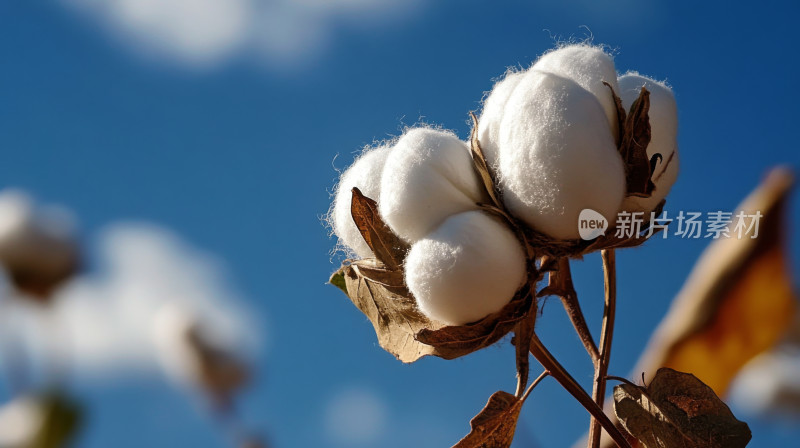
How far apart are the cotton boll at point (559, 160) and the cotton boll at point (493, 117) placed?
0.02 m

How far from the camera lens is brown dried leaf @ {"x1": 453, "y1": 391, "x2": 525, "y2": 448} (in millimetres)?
642

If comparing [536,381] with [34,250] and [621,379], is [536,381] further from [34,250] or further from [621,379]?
[34,250]

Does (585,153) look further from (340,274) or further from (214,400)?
(214,400)

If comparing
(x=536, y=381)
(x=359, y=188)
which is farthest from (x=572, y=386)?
(x=359, y=188)

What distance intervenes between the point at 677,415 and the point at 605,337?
0.11 metres

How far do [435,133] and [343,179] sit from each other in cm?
13

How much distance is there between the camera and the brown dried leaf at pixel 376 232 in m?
0.65

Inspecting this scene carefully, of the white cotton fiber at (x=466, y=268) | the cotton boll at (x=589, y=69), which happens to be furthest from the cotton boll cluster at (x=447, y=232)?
the cotton boll at (x=589, y=69)

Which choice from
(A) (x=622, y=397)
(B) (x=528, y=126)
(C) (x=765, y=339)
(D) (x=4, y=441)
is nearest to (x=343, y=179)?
(B) (x=528, y=126)

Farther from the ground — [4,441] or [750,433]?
[4,441]

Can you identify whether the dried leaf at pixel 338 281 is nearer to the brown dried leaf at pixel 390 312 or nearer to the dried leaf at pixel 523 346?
the brown dried leaf at pixel 390 312

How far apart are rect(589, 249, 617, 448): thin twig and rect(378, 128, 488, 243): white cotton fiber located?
8.0 inches

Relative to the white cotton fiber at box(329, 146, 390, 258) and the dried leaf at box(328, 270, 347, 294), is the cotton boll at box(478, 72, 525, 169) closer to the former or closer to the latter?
the white cotton fiber at box(329, 146, 390, 258)

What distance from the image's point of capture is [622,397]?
0.68m
